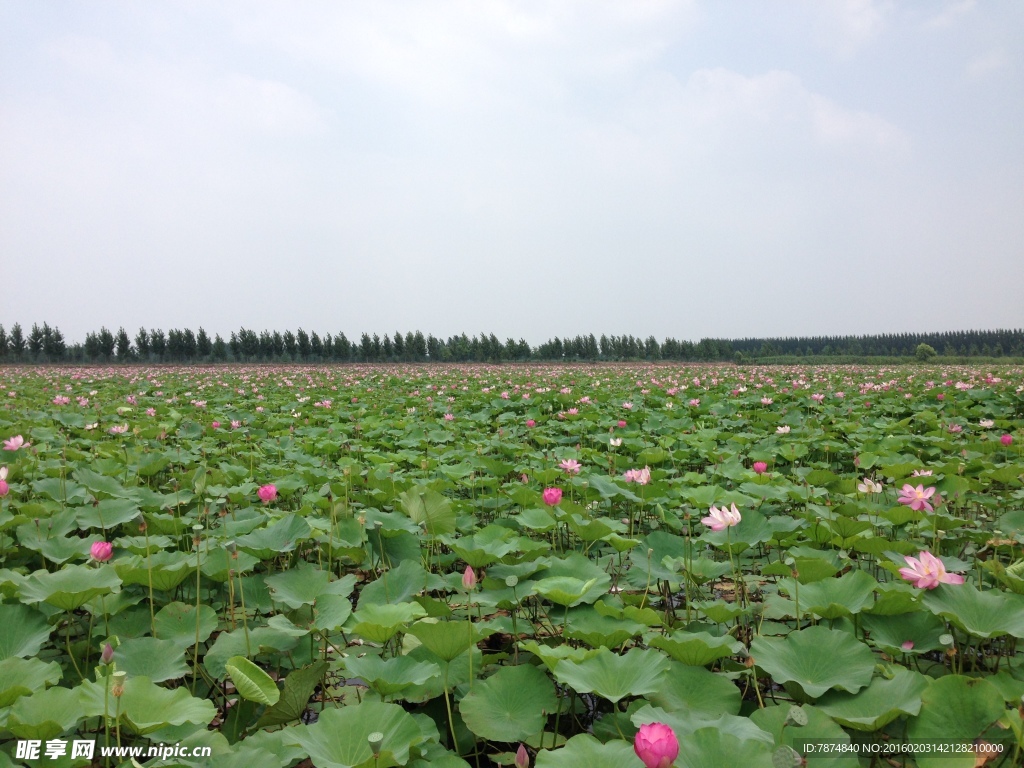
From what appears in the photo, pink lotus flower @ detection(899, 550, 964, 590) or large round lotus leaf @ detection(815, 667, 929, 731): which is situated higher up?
pink lotus flower @ detection(899, 550, 964, 590)

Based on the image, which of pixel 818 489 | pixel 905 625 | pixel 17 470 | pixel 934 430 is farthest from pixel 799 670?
pixel 934 430

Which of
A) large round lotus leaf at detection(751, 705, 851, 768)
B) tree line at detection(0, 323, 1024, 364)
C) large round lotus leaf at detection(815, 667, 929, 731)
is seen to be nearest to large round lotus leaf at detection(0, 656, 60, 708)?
large round lotus leaf at detection(751, 705, 851, 768)

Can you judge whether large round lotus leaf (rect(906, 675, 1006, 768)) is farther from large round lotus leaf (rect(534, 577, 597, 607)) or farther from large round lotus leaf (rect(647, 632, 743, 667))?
large round lotus leaf (rect(534, 577, 597, 607))

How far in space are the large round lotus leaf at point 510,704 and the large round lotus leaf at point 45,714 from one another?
557 millimetres

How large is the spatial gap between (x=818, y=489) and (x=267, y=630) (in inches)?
105

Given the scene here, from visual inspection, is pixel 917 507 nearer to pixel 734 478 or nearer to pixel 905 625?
pixel 905 625

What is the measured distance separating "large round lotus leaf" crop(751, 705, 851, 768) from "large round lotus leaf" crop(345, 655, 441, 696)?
0.72 m

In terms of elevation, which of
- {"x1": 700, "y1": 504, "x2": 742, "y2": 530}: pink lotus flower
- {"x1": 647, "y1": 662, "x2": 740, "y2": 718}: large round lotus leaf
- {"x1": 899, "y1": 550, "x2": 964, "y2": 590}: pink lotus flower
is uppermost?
{"x1": 700, "y1": 504, "x2": 742, "y2": 530}: pink lotus flower

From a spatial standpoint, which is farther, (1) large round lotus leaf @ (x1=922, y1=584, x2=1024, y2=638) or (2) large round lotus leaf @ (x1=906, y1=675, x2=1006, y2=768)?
(1) large round lotus leaf @ (x1=922, y1=584, x2=1024, y2=638)

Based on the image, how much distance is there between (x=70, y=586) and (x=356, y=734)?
100 cm

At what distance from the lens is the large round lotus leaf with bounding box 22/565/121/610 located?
1481 mm

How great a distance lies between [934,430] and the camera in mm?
5012

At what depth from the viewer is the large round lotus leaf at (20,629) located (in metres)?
1.44

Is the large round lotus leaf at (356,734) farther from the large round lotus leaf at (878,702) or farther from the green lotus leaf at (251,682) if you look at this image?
the large round lotus leaf at (878,702)
